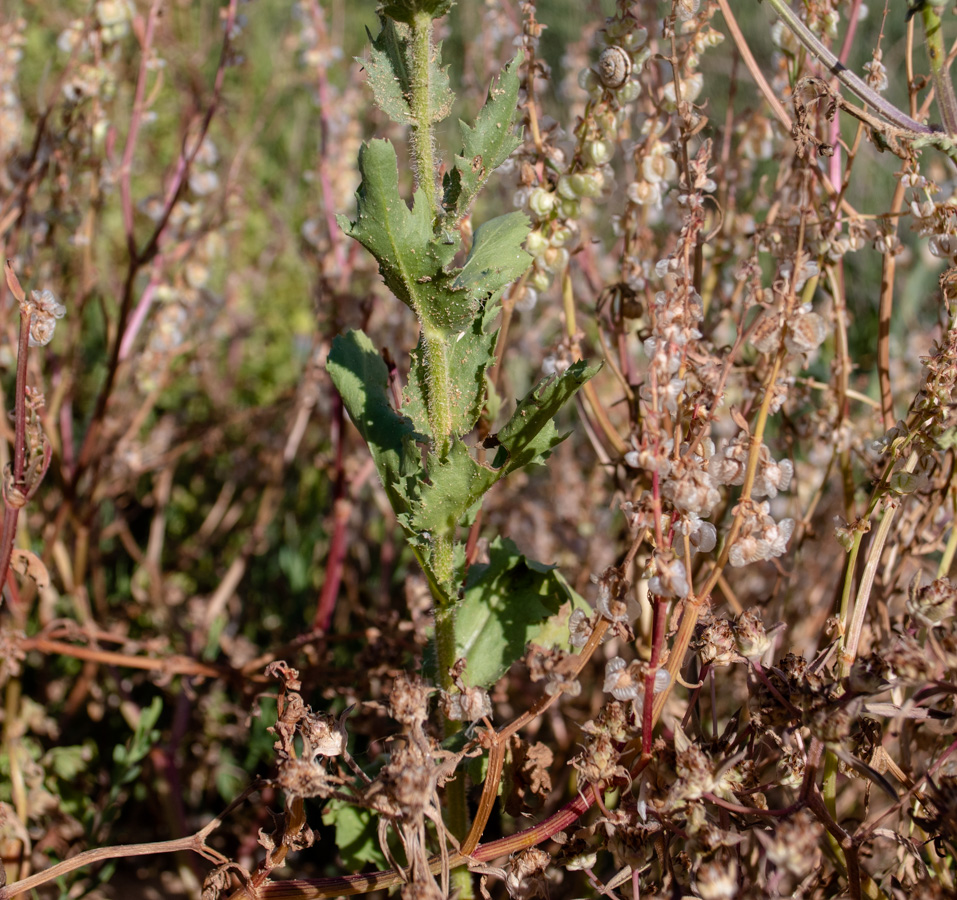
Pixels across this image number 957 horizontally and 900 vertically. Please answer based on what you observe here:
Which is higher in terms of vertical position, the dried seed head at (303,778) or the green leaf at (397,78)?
the green leaf at (397,78)

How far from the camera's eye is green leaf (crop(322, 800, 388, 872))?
1.03m

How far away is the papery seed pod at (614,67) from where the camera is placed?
0.91 metres

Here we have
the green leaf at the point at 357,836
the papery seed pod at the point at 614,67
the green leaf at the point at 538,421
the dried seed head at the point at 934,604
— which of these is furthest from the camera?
the green leaf at the point at 357,836

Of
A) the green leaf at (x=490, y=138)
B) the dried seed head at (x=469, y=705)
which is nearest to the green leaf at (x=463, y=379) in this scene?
the green leaf at (x=490, y=138)

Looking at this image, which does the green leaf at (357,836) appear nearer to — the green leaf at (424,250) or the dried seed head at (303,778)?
the dried seed head at (303,778)

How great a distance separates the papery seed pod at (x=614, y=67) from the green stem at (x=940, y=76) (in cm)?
27

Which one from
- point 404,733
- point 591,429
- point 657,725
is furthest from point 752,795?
point 591,429

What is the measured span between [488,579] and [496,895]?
53cm

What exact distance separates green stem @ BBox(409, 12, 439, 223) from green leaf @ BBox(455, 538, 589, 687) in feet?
1.30

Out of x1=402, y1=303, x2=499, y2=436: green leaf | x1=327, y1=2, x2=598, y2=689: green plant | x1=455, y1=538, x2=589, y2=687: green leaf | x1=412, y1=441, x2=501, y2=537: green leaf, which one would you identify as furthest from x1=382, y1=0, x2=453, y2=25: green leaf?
x1=455, y1=538, x2=589, y2=687: green leaf

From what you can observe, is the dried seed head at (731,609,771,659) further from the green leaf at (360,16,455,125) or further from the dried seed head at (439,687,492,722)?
the green leaf at (360,16,455,125)

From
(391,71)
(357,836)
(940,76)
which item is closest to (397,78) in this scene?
(391,71)

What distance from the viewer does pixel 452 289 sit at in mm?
789

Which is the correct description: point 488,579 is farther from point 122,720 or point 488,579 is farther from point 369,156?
point 122,720
